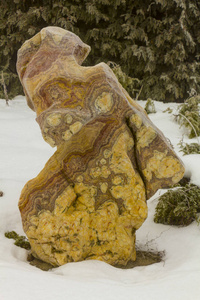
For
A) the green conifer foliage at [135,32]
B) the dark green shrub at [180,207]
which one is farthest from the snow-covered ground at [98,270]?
the green conifer foliage at [135,32]

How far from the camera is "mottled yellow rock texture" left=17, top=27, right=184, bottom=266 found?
7.98ft

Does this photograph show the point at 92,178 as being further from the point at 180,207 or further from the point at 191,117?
the point at 191,117

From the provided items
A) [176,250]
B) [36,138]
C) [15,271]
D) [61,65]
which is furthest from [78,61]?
[36,138]

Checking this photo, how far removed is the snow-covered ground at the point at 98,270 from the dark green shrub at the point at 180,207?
0.08m

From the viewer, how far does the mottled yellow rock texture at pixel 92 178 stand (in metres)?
2.43

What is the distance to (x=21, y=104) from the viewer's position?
304 inches

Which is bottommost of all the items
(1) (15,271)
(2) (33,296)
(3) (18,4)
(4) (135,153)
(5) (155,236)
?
(5) (155,236)

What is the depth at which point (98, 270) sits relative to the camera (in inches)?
91.4

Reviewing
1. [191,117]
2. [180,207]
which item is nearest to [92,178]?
[180,207]

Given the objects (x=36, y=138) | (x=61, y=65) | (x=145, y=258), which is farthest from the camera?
(x=36, y=138)

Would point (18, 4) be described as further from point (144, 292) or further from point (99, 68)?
point (144, 292)

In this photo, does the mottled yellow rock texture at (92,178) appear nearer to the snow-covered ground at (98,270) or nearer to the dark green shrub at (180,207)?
the snow-covered ground at (98,270)

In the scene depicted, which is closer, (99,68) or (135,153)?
(99,68)

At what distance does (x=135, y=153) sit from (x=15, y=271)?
49.0 inches
